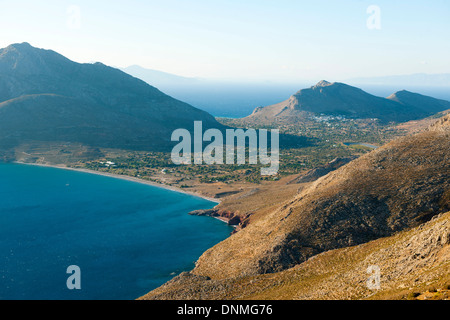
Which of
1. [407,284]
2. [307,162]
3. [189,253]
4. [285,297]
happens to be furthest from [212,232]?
[307,162]

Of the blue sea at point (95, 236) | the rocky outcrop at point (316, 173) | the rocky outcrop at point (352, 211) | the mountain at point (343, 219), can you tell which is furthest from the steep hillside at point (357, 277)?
the rocky outcrop at point (316, 173)

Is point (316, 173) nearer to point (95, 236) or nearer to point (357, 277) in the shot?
point (95, 236)

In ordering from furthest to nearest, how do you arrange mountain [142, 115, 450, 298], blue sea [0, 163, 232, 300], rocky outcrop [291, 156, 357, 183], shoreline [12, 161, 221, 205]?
1. shoreline [12, 161, 221, 205]
2. rocky outcrop [291, 156, 357, 183]
3. blue sea [0, 163, 232, 300]
4. mountain [142, 115, 450, 298]

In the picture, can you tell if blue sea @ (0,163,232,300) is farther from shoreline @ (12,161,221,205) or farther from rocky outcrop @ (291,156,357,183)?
rocky outcrop @ (291,156,357,183)

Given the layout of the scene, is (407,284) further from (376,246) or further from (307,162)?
(307,162)

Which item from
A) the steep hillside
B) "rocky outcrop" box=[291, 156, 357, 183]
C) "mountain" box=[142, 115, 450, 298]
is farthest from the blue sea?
"rocky outcrop" box=[291, 156, 357, 183]
